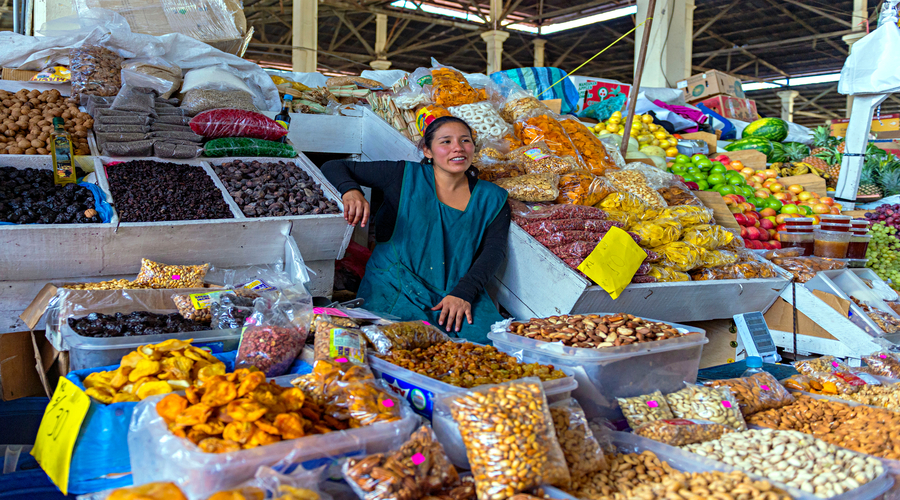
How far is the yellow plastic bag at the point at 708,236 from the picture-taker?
2674 millimetres

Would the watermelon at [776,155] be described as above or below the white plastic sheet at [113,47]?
below

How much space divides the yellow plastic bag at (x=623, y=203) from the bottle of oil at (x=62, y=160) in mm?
2254

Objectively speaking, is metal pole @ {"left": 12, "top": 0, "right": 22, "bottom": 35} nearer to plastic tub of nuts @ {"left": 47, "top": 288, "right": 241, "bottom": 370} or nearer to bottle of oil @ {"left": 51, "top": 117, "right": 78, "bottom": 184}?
bottle of oil @ {"left": 51, "top": 117, "right": 78, "bottom": 184}

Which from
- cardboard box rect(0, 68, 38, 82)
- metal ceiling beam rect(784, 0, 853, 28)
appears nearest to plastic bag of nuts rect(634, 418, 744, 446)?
cardboard box rect(0, 68, 38, 82)

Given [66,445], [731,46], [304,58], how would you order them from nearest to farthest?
[66,445], [304,58], [731,46]

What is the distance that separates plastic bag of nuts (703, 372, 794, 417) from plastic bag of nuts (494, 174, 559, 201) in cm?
114

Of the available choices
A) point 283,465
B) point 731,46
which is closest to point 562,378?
point 283,465

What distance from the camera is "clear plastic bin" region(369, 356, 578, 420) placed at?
1.29 meters

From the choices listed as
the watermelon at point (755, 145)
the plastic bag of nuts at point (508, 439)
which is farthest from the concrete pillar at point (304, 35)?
the plastic bag of nuts at point (508, 439)

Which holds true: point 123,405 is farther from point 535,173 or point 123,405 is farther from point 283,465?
point 535,173

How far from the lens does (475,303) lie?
2.39 metres

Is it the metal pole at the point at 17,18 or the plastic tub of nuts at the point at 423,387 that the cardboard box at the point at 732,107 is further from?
the metal pole at the point at 17,18

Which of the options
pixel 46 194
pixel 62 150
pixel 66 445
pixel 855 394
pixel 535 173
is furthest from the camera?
pixel 535 173

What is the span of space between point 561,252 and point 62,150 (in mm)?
1987
